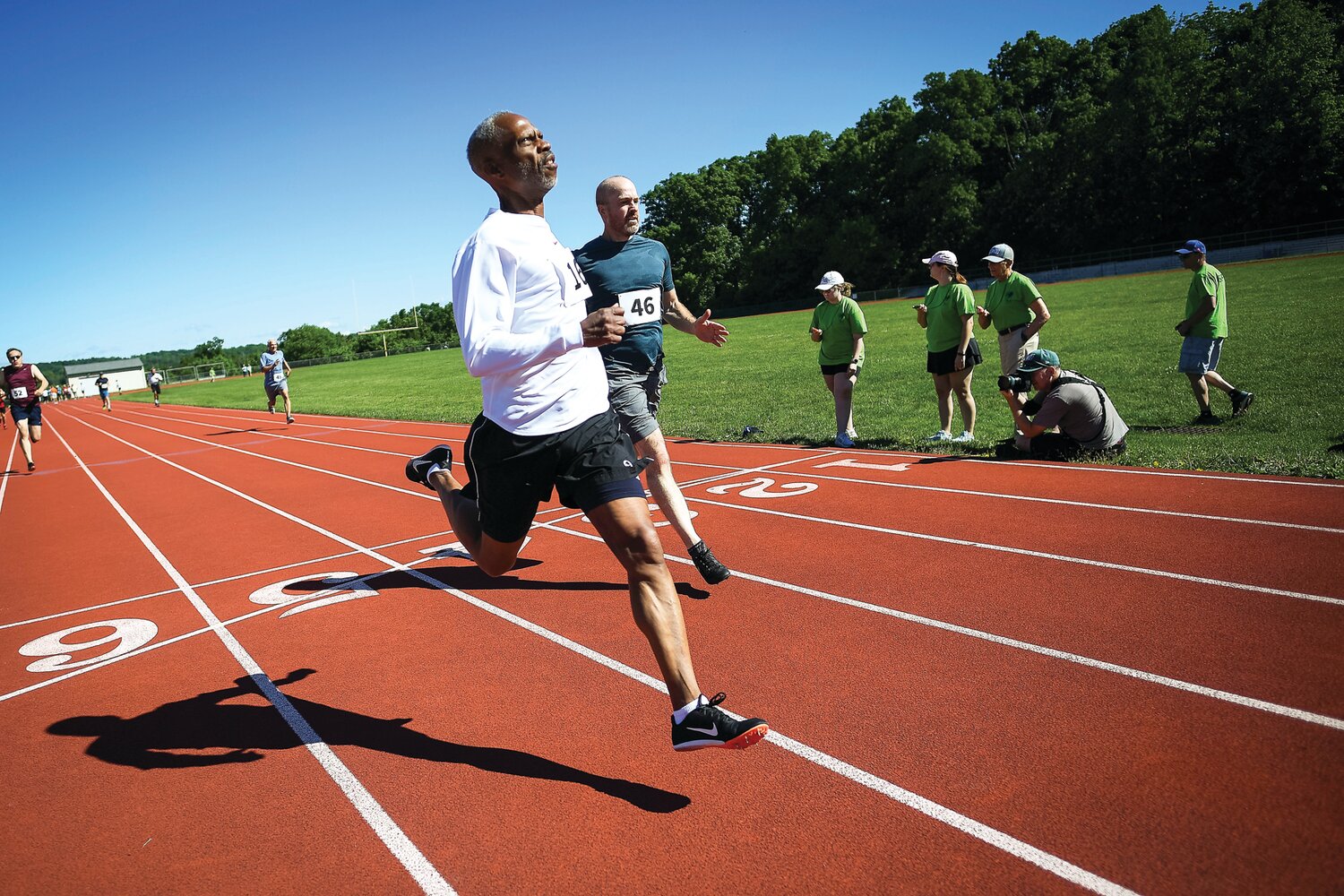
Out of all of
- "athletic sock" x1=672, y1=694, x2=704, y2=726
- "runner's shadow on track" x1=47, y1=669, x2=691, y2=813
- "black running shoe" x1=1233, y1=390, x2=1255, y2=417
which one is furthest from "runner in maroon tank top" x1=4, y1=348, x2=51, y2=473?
"black running shoe" x1=1233, y1=390, x2=1255, y2=417

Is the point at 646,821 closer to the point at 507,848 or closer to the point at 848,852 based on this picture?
the point at 507,848

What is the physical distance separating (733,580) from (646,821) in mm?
2560

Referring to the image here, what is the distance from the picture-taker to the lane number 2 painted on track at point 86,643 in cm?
503

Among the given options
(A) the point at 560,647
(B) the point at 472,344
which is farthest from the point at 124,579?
(B) the point at 472,344

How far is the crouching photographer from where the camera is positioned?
7848 millimetres

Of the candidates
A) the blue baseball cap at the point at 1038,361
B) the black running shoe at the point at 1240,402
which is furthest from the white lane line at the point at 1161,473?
the black running shoe at the point at 1240,402

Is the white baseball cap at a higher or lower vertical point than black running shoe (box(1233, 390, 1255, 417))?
higher

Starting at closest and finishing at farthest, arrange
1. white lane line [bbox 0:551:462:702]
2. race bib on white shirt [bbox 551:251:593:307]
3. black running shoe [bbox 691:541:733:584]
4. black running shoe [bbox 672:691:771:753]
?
black running shoe [bbox 672:691:771:753] < race bib on white shirt [bbox 551:251:593:307] < white lane line [bbox 0:551:462:702] < black running shoe [bbox 691:541:733:584]

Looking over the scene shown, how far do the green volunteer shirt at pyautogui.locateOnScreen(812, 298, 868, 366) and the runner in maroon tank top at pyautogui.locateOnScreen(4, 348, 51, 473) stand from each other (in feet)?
47.7

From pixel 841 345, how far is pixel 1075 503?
413cm

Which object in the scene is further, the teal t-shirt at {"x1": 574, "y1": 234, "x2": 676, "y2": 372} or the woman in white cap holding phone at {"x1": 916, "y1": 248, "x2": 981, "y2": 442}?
the woman in white cap holding phone at {"x1": 916, "y1": 248, "x2": 981, "y2": 442}

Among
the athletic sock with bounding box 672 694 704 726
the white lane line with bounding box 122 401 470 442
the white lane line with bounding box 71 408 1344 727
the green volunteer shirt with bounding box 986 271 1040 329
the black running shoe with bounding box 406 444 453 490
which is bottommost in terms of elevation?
the white lane line with bounding box 71 408 1344 727

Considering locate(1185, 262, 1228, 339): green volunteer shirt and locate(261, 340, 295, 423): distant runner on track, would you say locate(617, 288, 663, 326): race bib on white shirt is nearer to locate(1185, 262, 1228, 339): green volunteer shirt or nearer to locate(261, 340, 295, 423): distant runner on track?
locate(1185, 262, 1228, 339): green volunteer shirt

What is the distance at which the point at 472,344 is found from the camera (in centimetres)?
293
